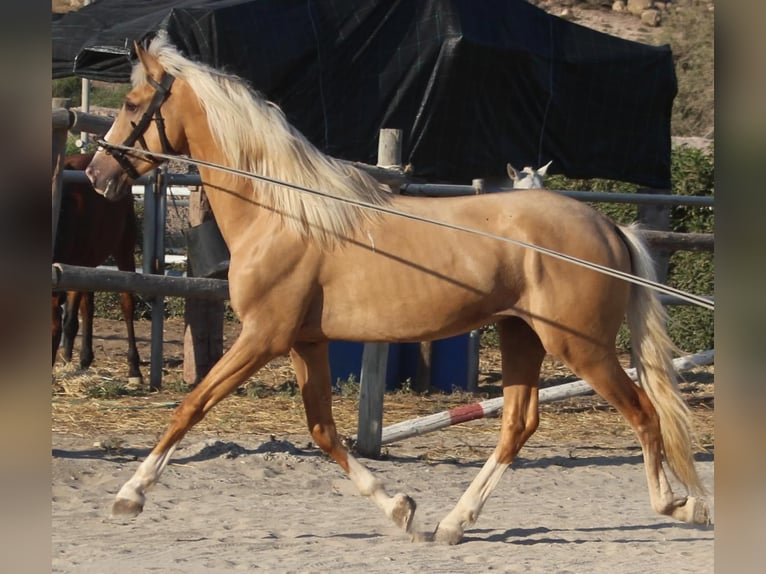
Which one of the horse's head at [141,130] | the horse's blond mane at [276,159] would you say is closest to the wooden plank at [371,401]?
the horse's blond mane at [276,159]

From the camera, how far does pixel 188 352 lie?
8.54 metres

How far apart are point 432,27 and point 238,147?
500 centimetres

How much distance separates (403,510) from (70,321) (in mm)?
5203

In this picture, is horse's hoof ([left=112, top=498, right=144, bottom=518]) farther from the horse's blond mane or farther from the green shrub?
the green shrub

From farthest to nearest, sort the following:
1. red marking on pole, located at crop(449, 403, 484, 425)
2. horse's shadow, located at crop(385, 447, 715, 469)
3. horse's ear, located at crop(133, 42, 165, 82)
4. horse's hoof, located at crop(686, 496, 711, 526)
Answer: horse's shadow, located at crop(385, 447, 715, 469) < red marking on pole, located at crop(449, 403, 484, 425) < horse's hoof, located at crop(686, 496, 711, 526) < horse's ear, located at crop(133, 42, 165, 82)

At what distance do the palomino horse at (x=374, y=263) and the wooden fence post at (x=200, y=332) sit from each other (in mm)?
3853

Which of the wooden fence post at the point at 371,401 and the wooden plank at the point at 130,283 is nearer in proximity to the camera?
the wooden plank at the point at 130,283

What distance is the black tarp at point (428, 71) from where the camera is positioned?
8617mm

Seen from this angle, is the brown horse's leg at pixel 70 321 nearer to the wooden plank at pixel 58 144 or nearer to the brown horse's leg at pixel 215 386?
the wooden plank at pixel 58 144

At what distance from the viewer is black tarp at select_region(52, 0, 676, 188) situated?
28.3 ft

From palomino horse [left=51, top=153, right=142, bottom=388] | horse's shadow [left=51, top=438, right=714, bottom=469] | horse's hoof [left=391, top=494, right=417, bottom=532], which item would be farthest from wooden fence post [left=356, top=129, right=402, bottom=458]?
palomino horse [left=51, top=153, right=142, bottom=388]

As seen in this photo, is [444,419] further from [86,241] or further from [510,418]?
[86,241]
